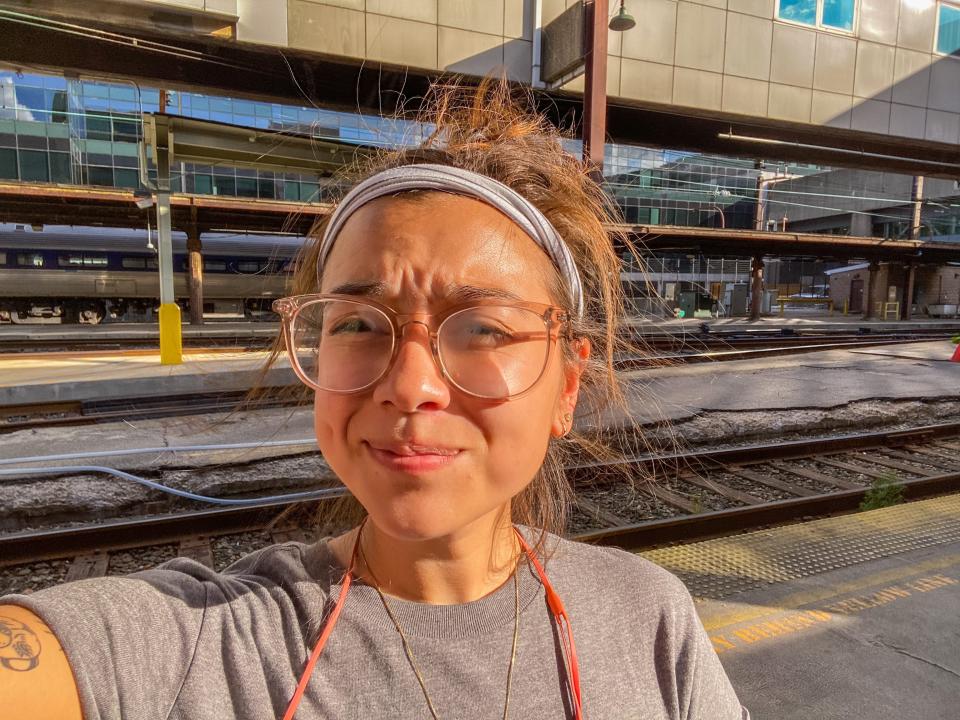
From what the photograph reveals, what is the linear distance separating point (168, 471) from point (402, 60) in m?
7.92

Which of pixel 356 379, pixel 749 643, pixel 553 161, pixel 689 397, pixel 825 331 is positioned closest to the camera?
pixel 356 379

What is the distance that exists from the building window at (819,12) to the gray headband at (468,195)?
14610 millimetres

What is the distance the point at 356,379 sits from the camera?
1001mm

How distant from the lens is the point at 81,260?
880 inches

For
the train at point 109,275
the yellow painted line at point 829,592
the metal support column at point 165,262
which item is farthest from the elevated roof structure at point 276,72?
the train at point 109,275

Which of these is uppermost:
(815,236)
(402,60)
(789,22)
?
(789,22)

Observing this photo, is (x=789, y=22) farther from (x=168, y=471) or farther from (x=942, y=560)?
(x=168, y=471)

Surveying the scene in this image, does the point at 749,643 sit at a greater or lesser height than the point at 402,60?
lesser

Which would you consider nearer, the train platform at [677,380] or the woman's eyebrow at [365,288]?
the woman's eyebrow at [365,288]

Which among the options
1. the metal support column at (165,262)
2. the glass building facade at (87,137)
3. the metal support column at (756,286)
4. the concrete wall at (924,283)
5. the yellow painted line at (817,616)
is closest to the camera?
the yellow painted line at (817,616)

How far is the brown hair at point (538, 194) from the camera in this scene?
1.25 metres

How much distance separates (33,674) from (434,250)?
0.80 m

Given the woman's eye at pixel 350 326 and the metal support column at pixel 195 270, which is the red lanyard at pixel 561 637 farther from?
the metal support column at pixel 195 270

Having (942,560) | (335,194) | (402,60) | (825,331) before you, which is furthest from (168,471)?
(825,331)
